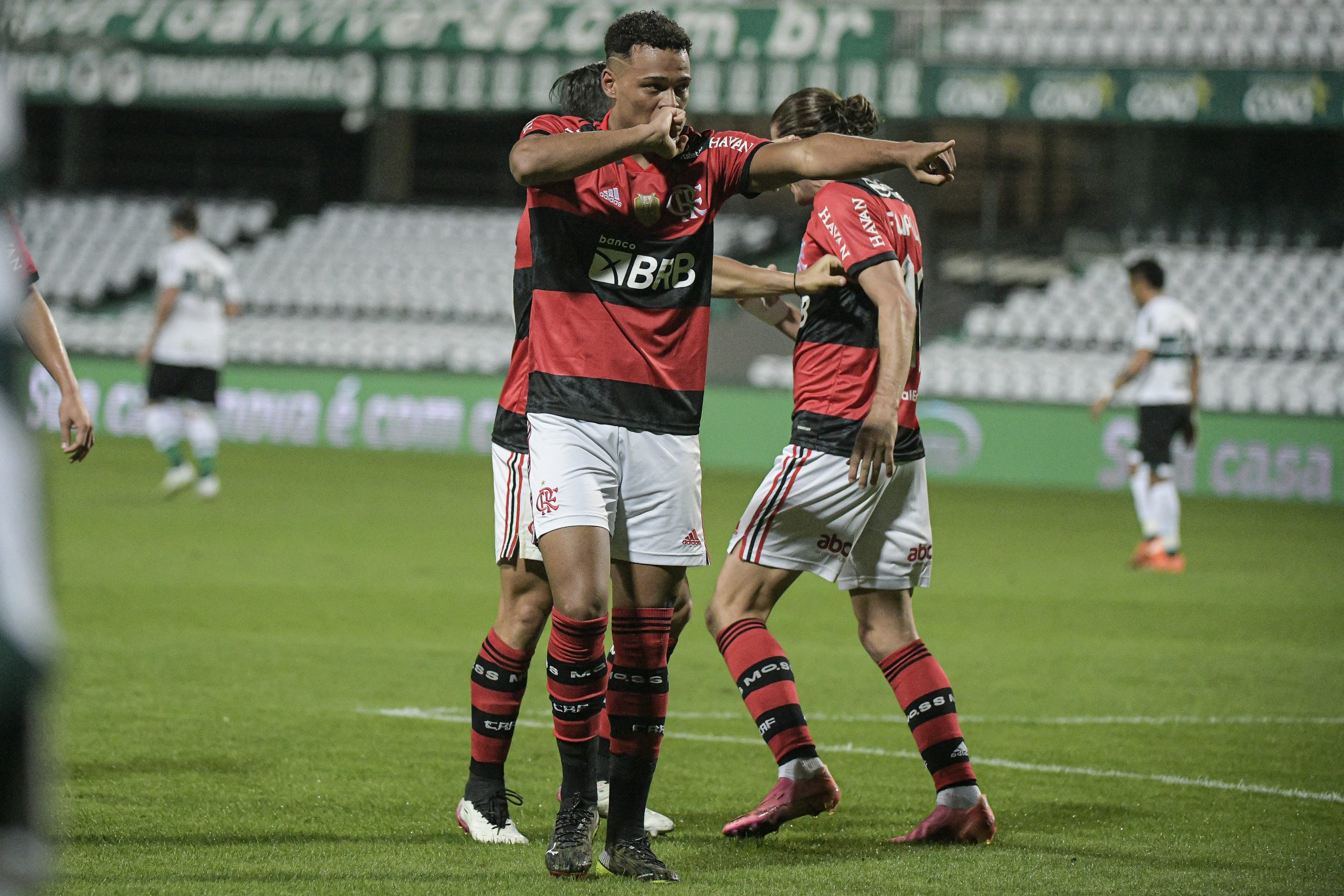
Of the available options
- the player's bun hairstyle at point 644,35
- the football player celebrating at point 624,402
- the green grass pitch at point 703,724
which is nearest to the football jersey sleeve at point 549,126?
the football player celebrating at point 624,402

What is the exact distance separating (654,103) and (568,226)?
0.35 m

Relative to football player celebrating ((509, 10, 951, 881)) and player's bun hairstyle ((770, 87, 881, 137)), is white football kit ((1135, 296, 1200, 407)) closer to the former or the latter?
player's bun hairstyle ((770, 87, 881, 137))

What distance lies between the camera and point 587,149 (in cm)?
348

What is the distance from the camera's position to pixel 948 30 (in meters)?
23.0

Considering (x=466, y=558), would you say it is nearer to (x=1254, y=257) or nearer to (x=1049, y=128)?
(x=1254, y=257)

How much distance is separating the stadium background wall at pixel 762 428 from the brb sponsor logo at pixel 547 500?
1365 centimetres

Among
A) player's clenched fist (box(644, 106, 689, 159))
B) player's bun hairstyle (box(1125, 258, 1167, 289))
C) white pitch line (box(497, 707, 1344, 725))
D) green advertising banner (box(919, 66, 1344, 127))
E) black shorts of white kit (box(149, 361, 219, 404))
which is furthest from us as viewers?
green advertising banner (box(919, 66, 1344, 127))

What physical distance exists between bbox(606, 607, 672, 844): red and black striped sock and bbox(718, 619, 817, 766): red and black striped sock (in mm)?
524

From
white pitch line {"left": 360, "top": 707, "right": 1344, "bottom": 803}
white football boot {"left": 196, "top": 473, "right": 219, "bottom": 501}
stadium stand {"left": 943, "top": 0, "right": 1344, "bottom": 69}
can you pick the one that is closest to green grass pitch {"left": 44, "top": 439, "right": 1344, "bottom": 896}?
white pitch line {"left": 360, "top": 707, "right": 1344, "bottom": 803}

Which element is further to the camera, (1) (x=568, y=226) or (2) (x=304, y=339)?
(2) (x=304, y=339)

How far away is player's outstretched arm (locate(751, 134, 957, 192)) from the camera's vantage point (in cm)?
348

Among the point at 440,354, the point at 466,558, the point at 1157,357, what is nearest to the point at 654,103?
the point at 466,558

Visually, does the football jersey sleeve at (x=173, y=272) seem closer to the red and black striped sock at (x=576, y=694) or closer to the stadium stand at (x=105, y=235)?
the red and black striped sock at (x=576, y=694)

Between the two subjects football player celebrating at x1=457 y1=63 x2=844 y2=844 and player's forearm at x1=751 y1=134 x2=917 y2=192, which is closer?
player's forearm at x1=751 y1=134 x2=917 y2=192
